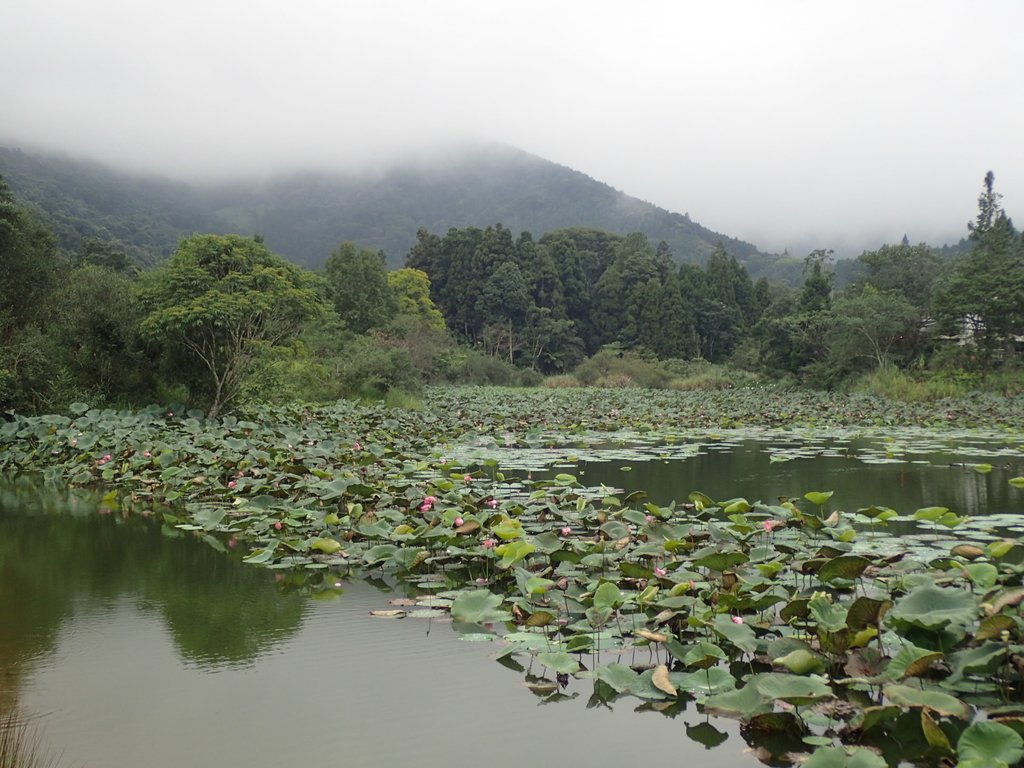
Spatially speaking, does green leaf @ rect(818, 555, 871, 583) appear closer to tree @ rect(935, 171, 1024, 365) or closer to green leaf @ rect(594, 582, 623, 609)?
green leaf @ rect(594, 582, 623, 609)

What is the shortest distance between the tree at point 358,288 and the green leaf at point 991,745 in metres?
29.7

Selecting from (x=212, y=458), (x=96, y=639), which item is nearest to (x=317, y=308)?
(x=212, y=458)

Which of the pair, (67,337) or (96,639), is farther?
(67,337)

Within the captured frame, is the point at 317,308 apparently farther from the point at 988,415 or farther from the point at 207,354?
the point at 988,415

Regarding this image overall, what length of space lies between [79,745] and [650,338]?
41756 mm

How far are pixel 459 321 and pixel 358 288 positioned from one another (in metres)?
16.3

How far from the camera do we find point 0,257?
1225cm

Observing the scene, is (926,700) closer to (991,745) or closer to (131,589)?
(991,745)

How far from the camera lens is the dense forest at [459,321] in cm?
1166

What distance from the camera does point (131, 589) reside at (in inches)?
173

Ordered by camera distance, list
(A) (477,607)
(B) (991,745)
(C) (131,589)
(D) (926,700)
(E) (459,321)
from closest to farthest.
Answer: (B) (991,745), (D) (926,700), (A) (477,607), (C) (131,589), (E) (459,321)

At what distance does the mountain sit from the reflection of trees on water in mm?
A: 61415

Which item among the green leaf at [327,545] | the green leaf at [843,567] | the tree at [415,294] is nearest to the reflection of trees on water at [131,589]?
the green leaf at [327,545]

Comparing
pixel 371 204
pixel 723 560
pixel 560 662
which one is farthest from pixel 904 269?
pixel 371 204
